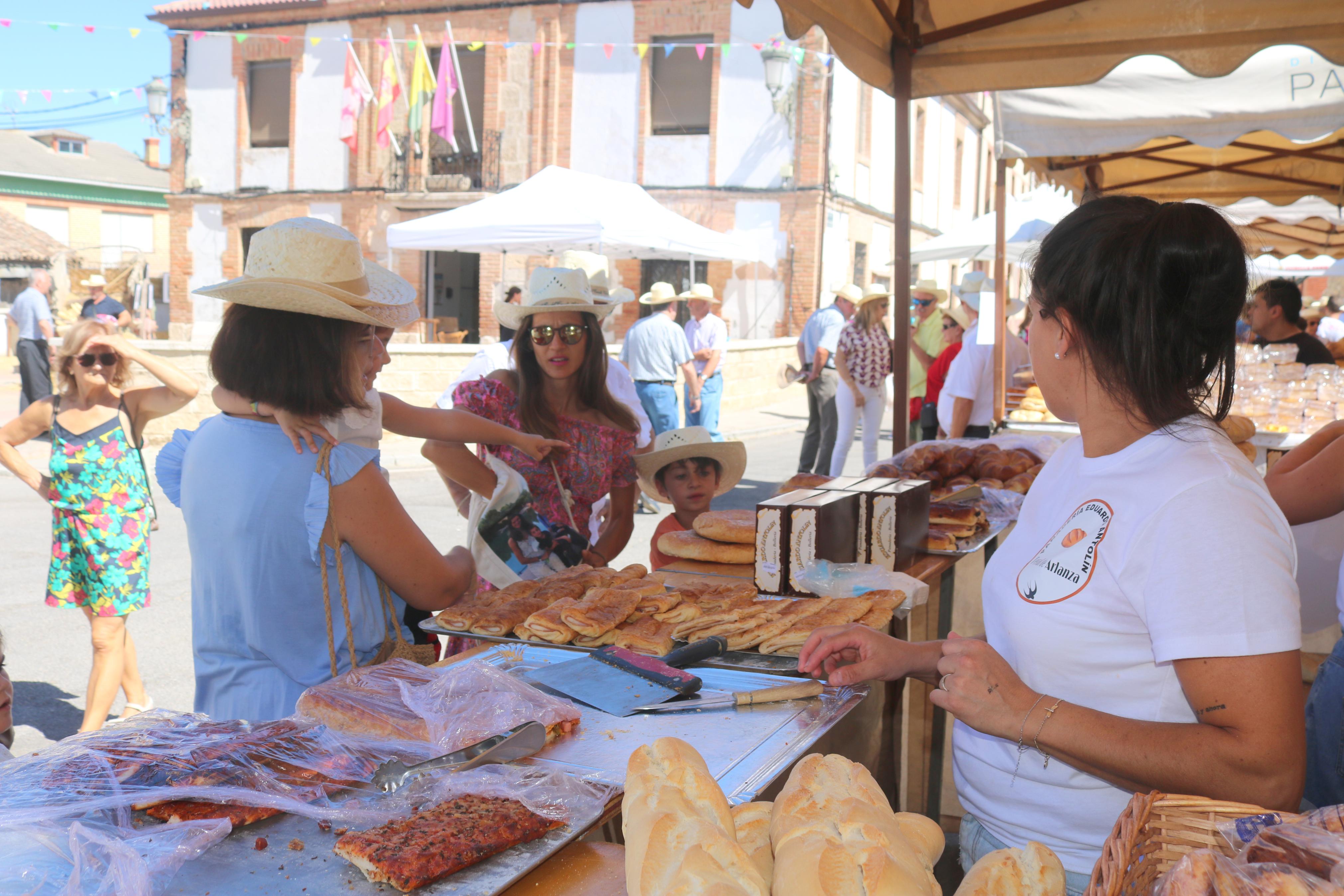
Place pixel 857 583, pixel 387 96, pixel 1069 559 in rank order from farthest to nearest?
1. pixel 387 96
2. pixel 857 583
3. pixel 1069 559

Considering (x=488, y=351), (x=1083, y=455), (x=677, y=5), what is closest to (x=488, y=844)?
(x=1083, y=455)

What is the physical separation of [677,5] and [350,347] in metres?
21.4

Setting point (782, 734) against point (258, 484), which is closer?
point (782, 734)

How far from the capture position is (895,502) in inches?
120

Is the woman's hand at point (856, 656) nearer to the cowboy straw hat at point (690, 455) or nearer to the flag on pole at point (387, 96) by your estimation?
the cowboy straw hat at point (690, 455)

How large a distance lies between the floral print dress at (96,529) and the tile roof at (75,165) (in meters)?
43.3

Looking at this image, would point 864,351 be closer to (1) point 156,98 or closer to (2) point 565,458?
(2) point 565,458

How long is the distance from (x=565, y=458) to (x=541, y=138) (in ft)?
67.4

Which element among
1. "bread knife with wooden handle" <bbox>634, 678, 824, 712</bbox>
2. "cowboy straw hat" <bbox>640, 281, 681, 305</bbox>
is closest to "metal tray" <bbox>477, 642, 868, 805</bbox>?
"bread knife with wooden handle" <bbox>634, 678, 824, 712</bbox>

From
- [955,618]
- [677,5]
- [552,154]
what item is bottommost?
[955,618]

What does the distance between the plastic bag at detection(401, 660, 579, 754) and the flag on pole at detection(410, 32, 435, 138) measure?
21133 millimetres

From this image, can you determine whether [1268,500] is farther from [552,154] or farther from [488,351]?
[552,154]

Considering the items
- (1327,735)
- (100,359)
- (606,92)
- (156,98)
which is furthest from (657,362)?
(156,98)

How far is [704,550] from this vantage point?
3.26 m
